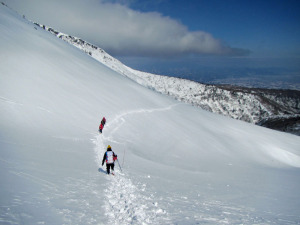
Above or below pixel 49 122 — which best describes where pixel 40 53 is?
above

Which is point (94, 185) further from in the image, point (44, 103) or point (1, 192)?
point (44, 103)

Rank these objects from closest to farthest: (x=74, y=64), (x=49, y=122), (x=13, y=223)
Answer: (x=13, y=223) → (x=49, y=122) → (x=74, y=64)

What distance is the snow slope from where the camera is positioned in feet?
26.5

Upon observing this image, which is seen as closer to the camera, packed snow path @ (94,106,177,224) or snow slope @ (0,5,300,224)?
packed snow path @ (94,106,177,224)

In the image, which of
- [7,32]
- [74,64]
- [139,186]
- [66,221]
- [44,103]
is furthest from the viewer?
[74,64]

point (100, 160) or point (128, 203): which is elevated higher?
point (128, 203)

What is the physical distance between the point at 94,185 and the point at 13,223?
481 cm

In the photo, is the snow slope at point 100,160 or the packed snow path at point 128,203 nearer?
the packed snow path at point 128,203

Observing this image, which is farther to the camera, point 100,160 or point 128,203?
point 100,160

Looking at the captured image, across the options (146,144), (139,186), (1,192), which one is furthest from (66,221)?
(146,144)

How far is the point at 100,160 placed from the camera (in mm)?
15273

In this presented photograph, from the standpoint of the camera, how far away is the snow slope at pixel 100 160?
8.08 m

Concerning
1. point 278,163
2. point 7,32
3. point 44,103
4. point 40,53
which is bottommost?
point 278,163

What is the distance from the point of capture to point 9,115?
1788 centimetres
